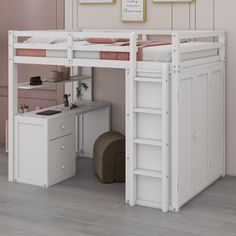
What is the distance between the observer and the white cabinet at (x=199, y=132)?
343cm

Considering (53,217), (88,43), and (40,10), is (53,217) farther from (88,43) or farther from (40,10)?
(40,10)

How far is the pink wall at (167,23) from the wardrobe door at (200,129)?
44 centimetres

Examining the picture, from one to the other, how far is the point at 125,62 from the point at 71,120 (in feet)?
2.76

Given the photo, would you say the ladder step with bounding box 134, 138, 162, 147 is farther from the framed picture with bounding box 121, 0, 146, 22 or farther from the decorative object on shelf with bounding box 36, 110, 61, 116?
the framed picture with bounding box 121, 0, 146, 22

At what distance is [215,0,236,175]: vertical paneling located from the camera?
4094 millimetres

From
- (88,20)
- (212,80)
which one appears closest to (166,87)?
(212,80)

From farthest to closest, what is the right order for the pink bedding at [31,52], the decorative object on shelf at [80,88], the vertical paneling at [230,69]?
the decorative object on shelf at [80,88]
the vertical paneling at [230,69]
the pink bedding at [31,52]

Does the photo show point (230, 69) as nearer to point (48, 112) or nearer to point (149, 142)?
point (149, 142)

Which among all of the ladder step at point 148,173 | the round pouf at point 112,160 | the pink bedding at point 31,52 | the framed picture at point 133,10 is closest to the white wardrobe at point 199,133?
the ladder step at point 148,173

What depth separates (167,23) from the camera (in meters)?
4.34

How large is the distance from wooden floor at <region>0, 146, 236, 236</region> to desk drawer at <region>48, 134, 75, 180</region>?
0.34 ft

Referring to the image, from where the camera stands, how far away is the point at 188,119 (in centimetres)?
353

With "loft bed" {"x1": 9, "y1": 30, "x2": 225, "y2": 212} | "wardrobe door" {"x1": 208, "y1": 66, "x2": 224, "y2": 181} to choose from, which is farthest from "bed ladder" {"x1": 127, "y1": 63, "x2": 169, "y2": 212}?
"wardrobe door" {"x1": 208, "y1": 66, "x2": 224, "y2": 181}

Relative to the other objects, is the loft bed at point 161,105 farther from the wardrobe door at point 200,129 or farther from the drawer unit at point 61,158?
the drawer unit at point 61,158
